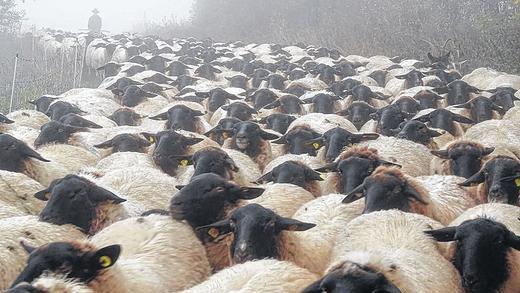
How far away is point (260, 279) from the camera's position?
3785mm

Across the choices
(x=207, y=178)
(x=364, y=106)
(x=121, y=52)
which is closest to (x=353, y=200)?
(x=207, y=178)

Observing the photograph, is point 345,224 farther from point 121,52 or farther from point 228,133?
point 121,52

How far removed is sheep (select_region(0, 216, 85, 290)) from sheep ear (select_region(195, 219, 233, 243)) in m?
0.91

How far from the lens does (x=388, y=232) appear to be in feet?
15.3

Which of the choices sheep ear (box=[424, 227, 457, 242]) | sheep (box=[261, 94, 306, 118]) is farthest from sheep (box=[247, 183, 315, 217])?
sheep (box=[261, 94, 306, 118])

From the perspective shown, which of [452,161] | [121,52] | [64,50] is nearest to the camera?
[452,161]

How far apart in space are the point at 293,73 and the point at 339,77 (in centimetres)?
107

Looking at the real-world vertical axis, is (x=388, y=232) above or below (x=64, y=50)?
above

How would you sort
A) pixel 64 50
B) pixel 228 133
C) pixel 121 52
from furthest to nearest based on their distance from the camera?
pixel 64 50, pixel 121 52, pixel 228 133

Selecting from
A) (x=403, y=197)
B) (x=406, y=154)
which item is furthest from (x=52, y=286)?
(x=406, y=154)

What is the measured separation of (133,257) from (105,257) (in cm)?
72

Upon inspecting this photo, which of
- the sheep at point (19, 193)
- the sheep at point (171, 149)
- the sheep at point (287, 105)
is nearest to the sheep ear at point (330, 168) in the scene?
the sheep at point (171, 149)

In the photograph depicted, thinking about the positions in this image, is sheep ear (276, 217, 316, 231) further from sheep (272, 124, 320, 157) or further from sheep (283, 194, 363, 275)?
sheep (272, 124, 320, 157)

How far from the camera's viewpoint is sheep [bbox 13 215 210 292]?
3.71 meters
